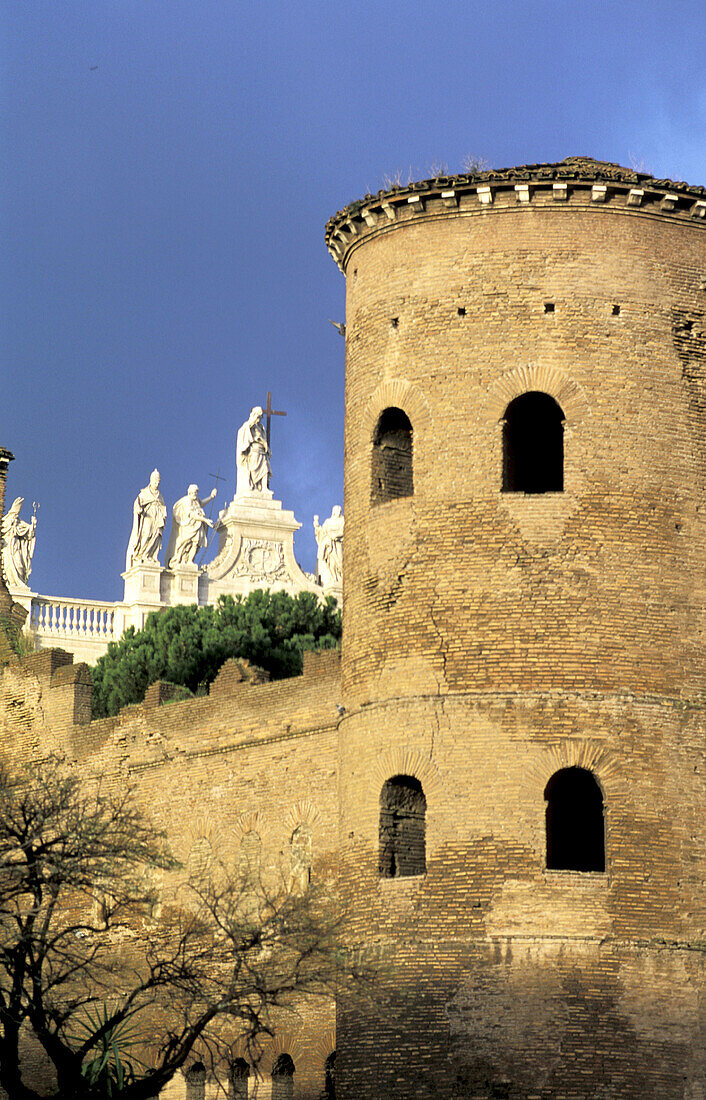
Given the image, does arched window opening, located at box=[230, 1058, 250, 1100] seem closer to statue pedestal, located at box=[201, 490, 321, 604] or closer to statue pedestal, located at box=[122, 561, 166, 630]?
statue pedestal, located at box=[122, 561, 166, 630]

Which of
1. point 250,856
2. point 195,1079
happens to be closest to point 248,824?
point 250,856

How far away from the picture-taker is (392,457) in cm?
2945

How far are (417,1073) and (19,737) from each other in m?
13.0

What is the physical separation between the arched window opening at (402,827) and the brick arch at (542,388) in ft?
15.2

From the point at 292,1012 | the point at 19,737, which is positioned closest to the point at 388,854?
the point at 292,1012

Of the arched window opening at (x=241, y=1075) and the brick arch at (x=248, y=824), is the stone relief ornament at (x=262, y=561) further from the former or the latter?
the arched window opening at (x=241, y=1075)

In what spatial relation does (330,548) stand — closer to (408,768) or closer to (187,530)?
(187,530)

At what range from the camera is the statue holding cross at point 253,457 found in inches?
3118

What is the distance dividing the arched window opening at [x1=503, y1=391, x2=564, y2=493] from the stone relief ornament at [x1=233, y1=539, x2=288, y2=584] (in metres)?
46.9

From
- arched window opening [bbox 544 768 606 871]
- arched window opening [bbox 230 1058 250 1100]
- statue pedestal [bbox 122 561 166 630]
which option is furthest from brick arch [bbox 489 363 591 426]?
statue pedestal [bbox 122 561 166 630]

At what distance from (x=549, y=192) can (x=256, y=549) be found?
167 ft

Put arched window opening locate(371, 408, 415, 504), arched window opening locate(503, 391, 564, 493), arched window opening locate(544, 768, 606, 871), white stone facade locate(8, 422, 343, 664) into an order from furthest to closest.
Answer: white stone facade locate(8, 422, 343, 664)
arched window opening locate(503, 391, 564, 493)
arched window opening locate(544, 768, 606, 871)
arched window opening locate(371, 408, 415, 504)

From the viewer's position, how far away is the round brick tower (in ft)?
84.9

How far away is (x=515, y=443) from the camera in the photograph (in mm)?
30891
